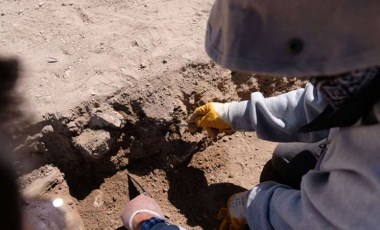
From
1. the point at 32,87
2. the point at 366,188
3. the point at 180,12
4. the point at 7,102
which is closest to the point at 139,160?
the point at 32,87

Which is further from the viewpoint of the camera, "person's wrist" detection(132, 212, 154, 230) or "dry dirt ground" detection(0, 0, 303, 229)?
"dry dirt ground" detection(0, 0, 303, 229)

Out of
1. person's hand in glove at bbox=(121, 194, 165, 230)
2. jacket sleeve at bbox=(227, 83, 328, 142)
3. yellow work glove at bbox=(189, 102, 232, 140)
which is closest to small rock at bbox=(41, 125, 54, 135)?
person's hand in glove at bbox=(121, 194, 165, 230)

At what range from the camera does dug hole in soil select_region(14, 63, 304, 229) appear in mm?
1890

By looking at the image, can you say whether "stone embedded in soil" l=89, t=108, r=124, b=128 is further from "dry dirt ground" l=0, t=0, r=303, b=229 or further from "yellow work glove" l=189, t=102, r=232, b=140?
"yellow work glove" l=189, t=102, r=232, b=140

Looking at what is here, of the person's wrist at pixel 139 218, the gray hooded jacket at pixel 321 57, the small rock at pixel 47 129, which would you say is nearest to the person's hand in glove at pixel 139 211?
the person's wrist at pixel 139 218

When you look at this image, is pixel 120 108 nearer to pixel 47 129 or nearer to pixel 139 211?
pixel 47 129

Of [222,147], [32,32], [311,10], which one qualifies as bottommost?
[222,147]

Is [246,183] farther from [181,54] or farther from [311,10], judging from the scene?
[311,10]

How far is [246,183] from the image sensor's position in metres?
2.08

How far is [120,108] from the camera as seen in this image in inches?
75.6

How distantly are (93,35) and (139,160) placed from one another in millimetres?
535

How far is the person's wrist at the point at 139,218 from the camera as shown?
1776mm

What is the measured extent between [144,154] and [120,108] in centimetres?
22

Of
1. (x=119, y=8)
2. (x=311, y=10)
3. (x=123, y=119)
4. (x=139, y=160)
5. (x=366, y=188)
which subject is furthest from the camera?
(x=119, y=8)
